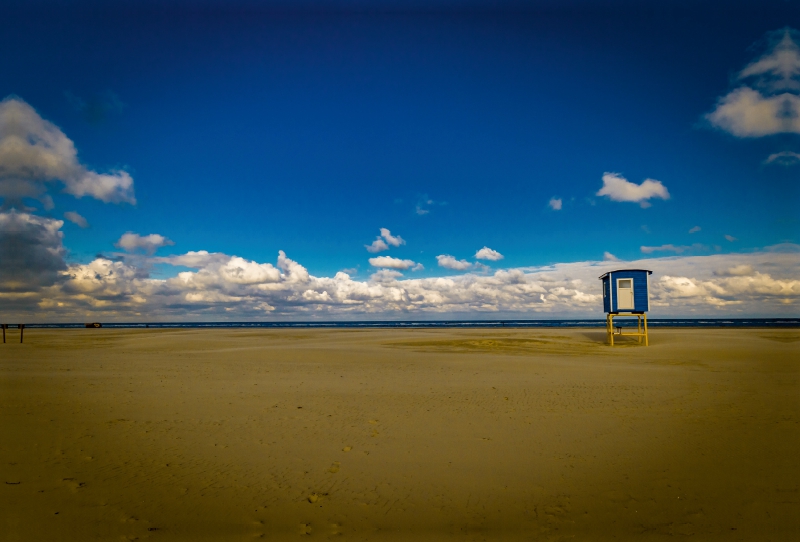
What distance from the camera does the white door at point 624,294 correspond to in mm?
30778

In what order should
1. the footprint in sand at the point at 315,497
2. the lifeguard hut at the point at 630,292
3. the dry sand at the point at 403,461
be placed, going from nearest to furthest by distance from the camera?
the dry sand at the point at 403,461
the footprint in sand at the point at 315,497
the lifeguard hut at the point at 630,292

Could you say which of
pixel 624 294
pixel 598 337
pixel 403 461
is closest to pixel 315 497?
pixel 403 461

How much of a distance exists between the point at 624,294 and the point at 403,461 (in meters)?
28.5

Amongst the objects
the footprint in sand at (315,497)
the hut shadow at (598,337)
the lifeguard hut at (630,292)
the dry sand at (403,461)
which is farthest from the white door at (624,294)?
the footprint in sand at (315,497)

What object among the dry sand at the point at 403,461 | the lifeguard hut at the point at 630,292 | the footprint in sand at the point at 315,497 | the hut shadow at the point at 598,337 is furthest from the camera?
the hut shadow at the point at 598,337

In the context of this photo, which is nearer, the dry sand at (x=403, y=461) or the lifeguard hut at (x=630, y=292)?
the dry sand at (x=403, y=461)

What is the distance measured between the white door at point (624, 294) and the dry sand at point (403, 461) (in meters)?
16.4

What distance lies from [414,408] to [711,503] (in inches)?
258

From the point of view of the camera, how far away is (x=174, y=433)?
9062mm

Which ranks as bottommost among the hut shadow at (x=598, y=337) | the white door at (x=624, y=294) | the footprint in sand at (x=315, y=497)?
the hut shadow at (x=598, y=337)

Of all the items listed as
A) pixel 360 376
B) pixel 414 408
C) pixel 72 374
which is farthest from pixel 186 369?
pixel 414 408

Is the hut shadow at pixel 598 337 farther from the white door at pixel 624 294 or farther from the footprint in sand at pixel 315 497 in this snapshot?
the footprint in sand at pixel 315 497

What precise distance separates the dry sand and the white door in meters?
16.4

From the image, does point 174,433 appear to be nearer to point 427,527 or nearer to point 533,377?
point 427,527
